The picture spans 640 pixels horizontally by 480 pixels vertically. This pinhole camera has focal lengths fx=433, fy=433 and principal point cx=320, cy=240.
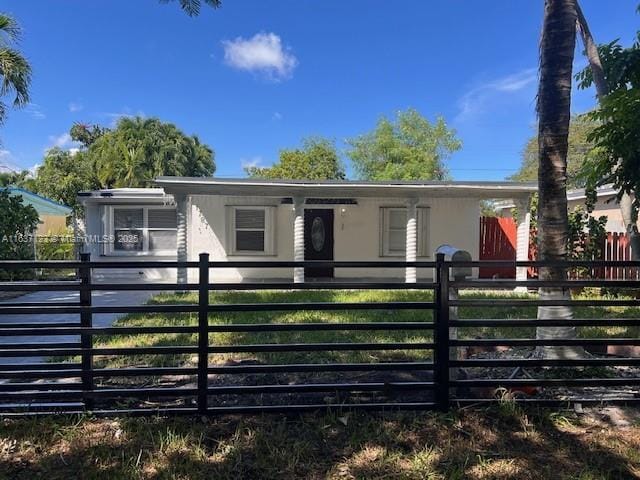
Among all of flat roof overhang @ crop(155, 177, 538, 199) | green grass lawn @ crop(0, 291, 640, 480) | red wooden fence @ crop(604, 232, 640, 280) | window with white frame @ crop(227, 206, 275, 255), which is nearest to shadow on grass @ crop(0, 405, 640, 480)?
green grass lawn @ crop(0, 291, 640, 480)

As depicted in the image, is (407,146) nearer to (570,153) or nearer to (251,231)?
(570,153)

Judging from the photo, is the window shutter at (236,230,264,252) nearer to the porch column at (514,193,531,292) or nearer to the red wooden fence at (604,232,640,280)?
the porch column at (514,193,531,292)

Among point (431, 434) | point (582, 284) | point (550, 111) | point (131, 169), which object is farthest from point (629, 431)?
point (131, 169)

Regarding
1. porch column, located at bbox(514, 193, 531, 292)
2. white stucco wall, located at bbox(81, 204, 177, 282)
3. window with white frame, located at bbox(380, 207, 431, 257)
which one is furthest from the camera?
window with white frame, located at bbox(380, 207, 431, 257)

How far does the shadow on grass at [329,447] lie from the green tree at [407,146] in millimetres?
31916

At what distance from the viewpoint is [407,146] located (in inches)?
1405

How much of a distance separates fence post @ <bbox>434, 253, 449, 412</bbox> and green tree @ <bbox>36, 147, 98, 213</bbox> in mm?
26425

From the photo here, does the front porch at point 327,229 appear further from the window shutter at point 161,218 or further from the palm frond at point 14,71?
the palm frond at point 14,71

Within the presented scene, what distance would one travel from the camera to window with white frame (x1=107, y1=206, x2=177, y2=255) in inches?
527

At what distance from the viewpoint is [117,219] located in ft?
43.9

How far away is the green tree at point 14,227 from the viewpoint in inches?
438

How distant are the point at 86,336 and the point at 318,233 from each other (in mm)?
10364

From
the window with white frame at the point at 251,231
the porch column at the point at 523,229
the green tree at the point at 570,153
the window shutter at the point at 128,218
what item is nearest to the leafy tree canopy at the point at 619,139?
the porch column at the point at 523,229

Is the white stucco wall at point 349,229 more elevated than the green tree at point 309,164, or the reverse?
the green tree at point 309,164
